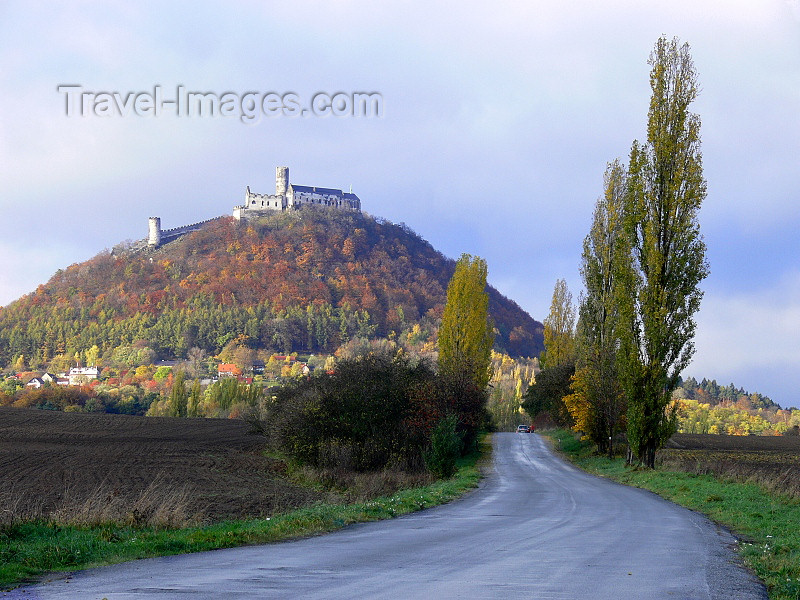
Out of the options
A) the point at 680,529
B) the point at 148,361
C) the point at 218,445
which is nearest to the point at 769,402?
the point at 148,361

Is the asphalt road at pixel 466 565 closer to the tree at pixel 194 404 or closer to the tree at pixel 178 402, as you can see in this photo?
the tree at pixel 194 404

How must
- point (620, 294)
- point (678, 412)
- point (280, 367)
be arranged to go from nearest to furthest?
point (678, 412)
point (620, 294)
point (280, 367)

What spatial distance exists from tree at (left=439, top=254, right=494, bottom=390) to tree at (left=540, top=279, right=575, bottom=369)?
15655 millimetres

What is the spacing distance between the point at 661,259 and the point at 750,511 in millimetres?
15548

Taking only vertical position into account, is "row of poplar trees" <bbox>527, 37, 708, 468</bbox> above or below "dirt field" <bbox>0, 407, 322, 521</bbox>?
above

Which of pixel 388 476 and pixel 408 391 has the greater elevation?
pixel 408 391

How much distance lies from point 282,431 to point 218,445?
24.3 m

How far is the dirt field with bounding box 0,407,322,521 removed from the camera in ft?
86.6

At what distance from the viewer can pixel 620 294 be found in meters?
36.2

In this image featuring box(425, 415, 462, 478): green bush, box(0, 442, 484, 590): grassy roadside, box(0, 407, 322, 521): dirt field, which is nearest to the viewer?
box(0, 442, 484, 590): grassy roadside

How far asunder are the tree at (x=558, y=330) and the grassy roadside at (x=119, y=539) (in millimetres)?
58333

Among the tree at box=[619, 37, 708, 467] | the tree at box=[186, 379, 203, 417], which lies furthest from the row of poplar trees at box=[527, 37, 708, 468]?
the tree at box=[186, 379, 203, 417]

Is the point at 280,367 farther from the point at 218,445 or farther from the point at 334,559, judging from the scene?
the point at 334,559

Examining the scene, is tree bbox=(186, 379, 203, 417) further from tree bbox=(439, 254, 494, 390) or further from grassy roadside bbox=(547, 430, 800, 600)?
grassy roadside bbox=(547, 430, 800, 600)
